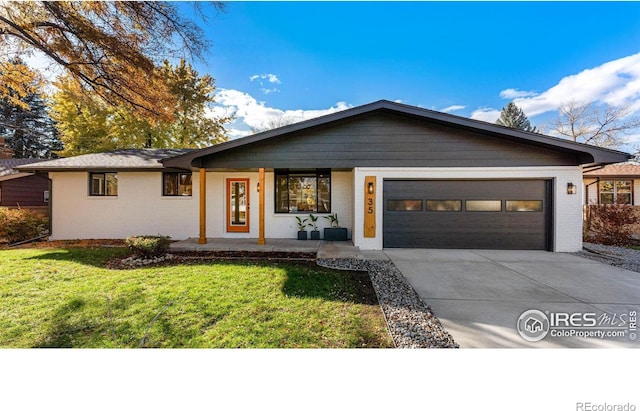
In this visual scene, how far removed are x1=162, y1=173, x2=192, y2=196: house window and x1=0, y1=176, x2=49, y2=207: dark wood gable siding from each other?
1063cm

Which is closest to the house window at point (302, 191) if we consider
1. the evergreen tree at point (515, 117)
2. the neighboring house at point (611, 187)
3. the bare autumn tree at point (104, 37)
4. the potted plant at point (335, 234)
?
the potted plant at point (335, 234)

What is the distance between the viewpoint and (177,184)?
852 cm

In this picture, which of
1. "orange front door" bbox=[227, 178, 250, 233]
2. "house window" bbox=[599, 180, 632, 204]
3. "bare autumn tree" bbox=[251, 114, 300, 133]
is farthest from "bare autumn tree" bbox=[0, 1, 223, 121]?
"house window" bbox=[599, 180, 632, 204]

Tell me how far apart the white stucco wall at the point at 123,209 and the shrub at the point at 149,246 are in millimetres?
2532

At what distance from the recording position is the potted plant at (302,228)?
27.0ft

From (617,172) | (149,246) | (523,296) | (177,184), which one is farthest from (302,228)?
(617,172)

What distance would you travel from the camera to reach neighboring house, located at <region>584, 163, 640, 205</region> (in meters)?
12.5

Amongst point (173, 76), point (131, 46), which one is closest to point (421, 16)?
point (131, 46)

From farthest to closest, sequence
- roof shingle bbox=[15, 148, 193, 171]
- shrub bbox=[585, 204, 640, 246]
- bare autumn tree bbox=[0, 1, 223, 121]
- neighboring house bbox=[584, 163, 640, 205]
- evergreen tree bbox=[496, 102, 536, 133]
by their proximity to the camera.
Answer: evergreen tree bbox=[496, 102, 536, 133], neighboring house bbox=[584, 163, 640, 205], roof shingle bbox=[15, 148, 193, 171], shrub bbox=[585, 204, 640, 246], bare autumn tree bbox=[0, 1, 223, 121]

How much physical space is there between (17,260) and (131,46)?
20.2ft

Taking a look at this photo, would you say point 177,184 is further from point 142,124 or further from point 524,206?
point 524,206

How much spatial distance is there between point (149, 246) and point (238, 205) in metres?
3.23

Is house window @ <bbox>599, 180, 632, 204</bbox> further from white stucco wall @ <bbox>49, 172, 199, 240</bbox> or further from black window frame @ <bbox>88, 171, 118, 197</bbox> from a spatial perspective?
black window frame @ <bbox>88, 171, 118, 197</bbox>
